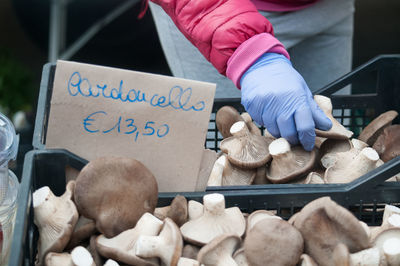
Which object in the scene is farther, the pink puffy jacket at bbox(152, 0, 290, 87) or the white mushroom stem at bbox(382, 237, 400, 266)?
the pink puffy jacket at bbox(152, 0, 290, 87)

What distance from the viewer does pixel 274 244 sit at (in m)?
1.05

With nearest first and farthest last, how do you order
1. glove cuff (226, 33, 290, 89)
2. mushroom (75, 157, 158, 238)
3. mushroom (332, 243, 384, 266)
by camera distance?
mushroom (332, 243, 384, 266)
mushroom (75, 157, 158, 238)
glove cuff (226, 33, 290, 89)

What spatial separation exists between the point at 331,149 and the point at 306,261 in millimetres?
498

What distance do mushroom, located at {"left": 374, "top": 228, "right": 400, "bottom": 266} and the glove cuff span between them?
0.64m

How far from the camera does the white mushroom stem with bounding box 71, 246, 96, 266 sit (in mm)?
1072

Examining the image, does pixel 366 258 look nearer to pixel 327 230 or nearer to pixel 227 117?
pixel 327 230

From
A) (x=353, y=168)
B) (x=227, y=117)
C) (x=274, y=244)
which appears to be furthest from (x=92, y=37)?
(x=274, y=244)

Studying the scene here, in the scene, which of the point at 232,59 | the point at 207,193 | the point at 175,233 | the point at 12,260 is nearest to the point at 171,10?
the point at 232,59

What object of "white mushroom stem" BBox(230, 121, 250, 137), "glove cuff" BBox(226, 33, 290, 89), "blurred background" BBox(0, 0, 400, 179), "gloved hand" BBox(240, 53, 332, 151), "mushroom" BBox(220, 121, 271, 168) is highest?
"glove cuff" BBox(226, 33, 290, 89)

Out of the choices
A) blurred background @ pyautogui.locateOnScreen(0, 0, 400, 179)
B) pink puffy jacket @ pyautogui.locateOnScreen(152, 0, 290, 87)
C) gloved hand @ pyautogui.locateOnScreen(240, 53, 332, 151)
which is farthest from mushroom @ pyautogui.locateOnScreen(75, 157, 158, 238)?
blurred background @ pyautogui.locateOnScreen(0, 0, 400, 179)

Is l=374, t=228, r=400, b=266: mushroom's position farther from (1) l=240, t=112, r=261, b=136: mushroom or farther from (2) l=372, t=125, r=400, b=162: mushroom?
(1) l=240, t=112, r=261, b=136: mushroom

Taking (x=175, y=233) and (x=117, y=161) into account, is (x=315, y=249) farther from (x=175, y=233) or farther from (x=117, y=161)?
(x=117, y=161)

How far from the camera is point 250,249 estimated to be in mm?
1072

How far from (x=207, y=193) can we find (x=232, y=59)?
493 mm
